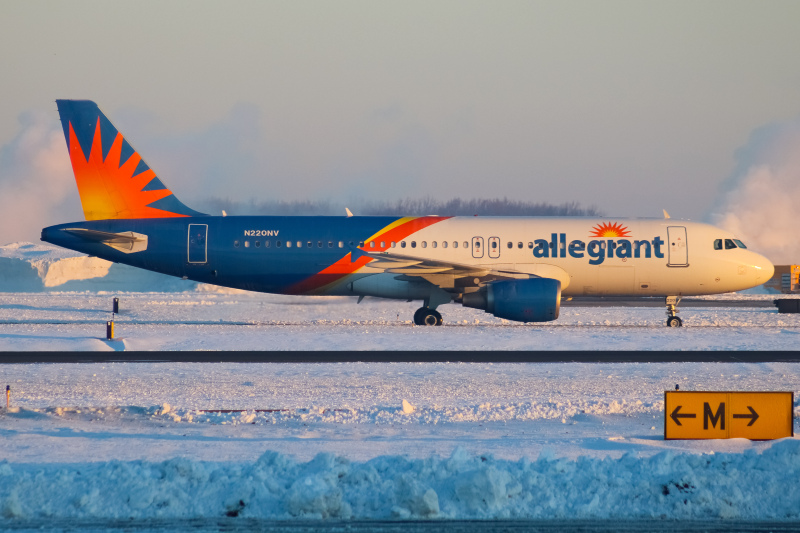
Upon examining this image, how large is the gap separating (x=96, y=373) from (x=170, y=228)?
12231 millimetres

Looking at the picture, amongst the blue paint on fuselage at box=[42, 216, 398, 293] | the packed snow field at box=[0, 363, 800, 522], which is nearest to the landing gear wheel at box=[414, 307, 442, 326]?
the blue paint on fuselage at box=[42, 216, 398, 293]


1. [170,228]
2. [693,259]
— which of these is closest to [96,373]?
[170,228]

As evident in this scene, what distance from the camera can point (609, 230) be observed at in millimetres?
29812

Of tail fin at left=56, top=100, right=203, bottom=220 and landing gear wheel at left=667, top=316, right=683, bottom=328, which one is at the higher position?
tail fin at left=56, top=100, right=203, bottom=220

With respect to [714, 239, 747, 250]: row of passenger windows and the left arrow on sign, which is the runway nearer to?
the left arrow on sign

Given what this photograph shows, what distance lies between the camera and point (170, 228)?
94.6 ft

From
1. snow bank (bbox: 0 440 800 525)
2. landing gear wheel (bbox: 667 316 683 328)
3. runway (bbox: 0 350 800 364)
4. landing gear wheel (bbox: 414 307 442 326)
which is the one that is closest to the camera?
snow bank (bbox: 0 440 800 525)

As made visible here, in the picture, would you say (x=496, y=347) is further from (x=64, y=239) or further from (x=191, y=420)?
(x=64, y=239)

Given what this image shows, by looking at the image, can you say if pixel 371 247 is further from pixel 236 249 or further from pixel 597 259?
pixel 597 259

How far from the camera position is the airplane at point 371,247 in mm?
28766

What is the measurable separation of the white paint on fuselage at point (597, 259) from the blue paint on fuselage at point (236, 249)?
1.78 meters

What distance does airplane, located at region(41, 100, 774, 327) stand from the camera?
94.4ft

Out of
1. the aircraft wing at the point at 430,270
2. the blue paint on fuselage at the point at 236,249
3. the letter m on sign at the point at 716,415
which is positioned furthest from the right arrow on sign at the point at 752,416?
the blue paint on fuselage at the point at 236,249

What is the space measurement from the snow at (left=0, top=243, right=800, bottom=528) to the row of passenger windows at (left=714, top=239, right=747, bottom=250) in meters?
6.37
